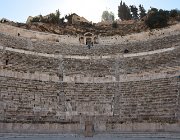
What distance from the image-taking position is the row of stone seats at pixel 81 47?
1128 inches

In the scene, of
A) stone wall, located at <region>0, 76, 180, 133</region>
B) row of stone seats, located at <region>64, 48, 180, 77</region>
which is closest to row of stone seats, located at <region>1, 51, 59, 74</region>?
row of stone seats, located at <region>64, 48, 180, 77</region>

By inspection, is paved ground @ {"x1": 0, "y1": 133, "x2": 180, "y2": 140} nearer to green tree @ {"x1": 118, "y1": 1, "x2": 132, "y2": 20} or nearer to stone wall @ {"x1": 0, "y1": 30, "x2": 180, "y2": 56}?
stone wall @ {"x1": 0, "y1": 30, "x2": 180, "y2": 56}

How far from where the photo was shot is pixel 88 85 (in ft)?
77.0

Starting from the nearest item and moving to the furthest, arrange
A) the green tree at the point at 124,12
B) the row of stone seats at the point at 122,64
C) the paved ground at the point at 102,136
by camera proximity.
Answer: the paved ground at the point at 102,136, the row of stone seats at the point at 122,64, the green tree at the point at 124,12

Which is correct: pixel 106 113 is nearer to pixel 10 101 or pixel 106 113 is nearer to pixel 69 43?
pixel 10 101

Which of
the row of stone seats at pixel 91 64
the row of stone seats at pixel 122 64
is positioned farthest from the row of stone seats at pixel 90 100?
the row of stone seats at pixel 122 64

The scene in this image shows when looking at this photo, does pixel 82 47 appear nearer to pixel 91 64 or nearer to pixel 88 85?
pixel 91 64

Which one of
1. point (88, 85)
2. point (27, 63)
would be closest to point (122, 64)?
point (88, 85)

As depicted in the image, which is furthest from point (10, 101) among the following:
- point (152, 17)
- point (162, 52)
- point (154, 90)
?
point (152, 17)

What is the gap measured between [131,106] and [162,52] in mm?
8833

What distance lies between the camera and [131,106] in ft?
66.3

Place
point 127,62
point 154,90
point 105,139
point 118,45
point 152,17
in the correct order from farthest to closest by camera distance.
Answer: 1. point 152,17
2. point 118,45
3. point 127,62
4. point 154,90
5. point 105,139

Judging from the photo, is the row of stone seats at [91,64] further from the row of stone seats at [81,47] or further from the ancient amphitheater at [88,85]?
the row of stone seats at [81,47]

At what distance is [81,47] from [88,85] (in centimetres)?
911
